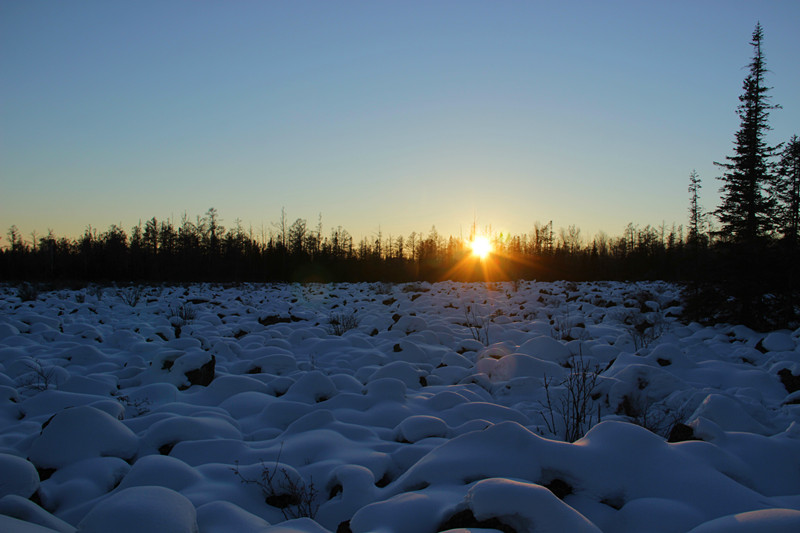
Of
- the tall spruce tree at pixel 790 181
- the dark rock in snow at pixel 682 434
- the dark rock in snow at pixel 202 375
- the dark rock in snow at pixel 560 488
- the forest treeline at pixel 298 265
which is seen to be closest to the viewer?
the dark rock in snow at pixel 560 488

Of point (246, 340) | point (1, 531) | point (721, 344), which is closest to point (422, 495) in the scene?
point (1, 531)

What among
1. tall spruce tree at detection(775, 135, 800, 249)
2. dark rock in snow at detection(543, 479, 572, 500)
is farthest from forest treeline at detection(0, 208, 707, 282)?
dark rock in snow at detection(543, 479, 572, 500)

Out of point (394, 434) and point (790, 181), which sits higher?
point (790, 181)

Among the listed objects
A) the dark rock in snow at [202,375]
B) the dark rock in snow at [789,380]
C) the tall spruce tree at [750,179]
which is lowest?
the dark rock in snow at [202,375]

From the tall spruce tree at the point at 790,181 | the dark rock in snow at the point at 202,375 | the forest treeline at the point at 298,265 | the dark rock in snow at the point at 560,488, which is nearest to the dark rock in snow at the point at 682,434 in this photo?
the dark rock in snow at the point at 560,488

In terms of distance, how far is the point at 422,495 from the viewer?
182cm

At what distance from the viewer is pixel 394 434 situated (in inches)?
118

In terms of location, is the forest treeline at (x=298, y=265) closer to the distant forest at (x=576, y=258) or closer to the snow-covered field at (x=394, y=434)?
the distant forest at (x=576, y=258)

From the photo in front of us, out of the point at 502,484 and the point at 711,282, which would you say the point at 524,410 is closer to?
the point at 502,484

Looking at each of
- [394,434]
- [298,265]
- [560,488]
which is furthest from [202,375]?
[298,265]

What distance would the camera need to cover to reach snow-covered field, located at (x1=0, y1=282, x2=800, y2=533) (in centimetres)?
167

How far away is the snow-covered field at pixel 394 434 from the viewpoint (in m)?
1.67

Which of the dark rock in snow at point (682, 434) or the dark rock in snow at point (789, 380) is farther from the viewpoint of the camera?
the dark rock in snow at point (789, 380)

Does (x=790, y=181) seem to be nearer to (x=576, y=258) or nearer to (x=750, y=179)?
(x=750, y=179)
